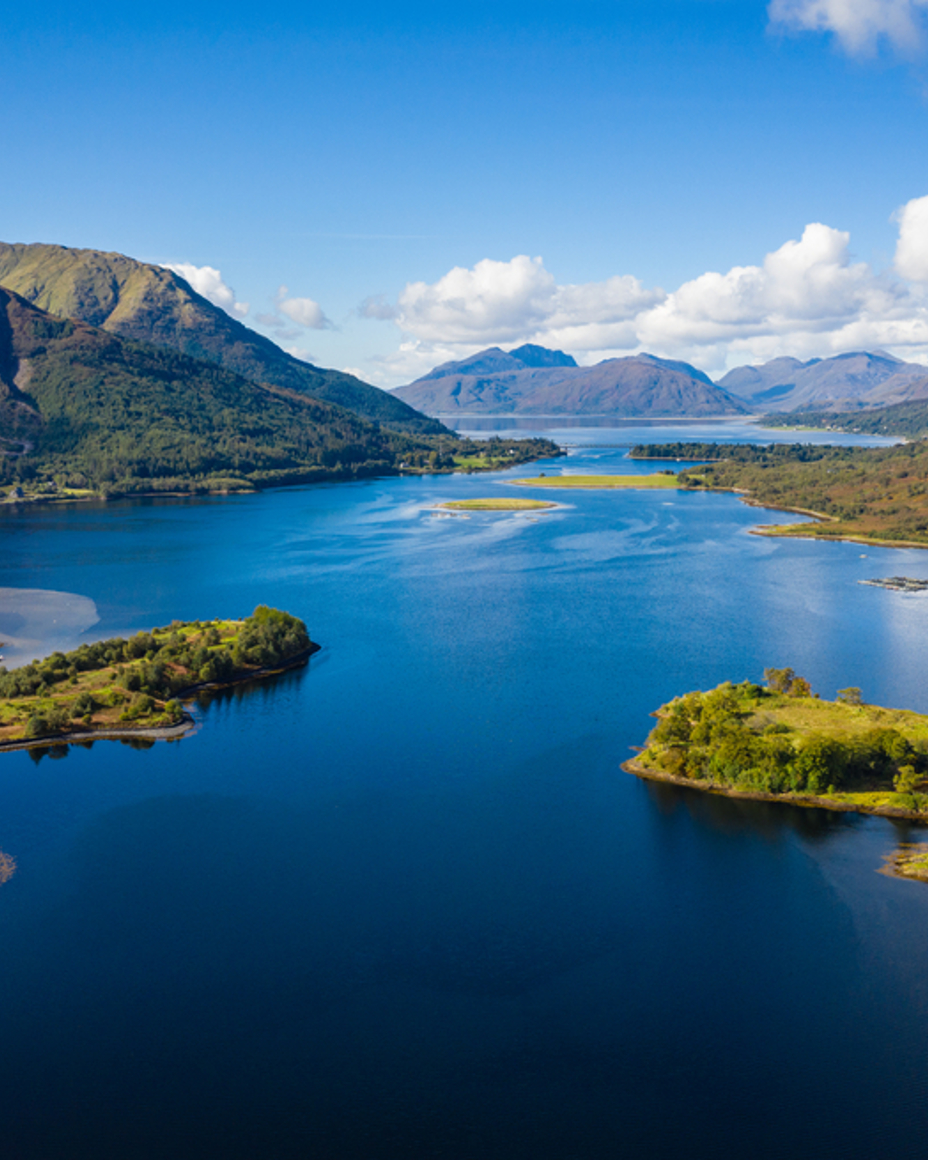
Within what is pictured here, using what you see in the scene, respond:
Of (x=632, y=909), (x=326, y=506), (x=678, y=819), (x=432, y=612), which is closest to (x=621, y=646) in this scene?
(x=432, y=612)

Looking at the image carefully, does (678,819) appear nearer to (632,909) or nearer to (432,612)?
(632,909)

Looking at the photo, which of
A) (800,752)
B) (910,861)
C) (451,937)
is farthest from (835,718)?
(451,937)

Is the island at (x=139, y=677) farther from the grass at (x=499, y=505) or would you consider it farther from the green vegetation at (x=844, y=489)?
the grass at (x=499, y=505)

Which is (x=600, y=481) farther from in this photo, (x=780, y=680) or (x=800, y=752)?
(x=800, y=752)

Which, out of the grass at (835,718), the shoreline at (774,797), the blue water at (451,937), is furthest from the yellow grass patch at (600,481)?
the shoreline at (774,797)

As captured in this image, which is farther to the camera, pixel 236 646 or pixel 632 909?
pixel 236 646

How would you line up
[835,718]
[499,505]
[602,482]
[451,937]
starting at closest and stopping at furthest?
[451,937] → [835,718] → [499,505] → [602,482]
